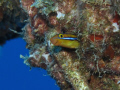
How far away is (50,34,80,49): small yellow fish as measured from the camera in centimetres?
273

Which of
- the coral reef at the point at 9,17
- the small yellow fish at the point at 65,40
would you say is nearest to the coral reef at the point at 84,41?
the small yellow fish at the point at 65,40

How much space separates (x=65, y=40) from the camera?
280cm

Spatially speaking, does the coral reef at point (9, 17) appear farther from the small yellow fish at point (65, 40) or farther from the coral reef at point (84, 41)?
the small yellow fish at point (65, 40)

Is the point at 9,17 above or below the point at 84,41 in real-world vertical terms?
above

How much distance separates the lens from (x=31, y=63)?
4457 millimetres

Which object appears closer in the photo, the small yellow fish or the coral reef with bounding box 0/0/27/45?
the small yellow fish

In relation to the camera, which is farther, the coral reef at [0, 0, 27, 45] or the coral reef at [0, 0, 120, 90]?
the coral reef at [0, 0, 27, 45]

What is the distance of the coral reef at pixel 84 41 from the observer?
2.71m

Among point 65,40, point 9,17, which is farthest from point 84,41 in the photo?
point 9,17

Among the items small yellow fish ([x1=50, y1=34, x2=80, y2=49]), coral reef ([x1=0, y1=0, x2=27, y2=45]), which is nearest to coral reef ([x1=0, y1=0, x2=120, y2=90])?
small yellow fish ([x1=50, y1=34, x2=80, y2=49])

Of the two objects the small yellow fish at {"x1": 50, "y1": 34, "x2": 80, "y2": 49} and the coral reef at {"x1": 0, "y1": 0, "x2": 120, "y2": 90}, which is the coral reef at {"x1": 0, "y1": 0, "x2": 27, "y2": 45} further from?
the small yellow fish at {"x1": 50, "y1": 34, "x2": 80, "y2": 49}

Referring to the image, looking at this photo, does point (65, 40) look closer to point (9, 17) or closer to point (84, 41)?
point (84, 41)

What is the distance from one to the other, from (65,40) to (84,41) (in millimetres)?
433

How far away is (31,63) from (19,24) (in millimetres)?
4839
